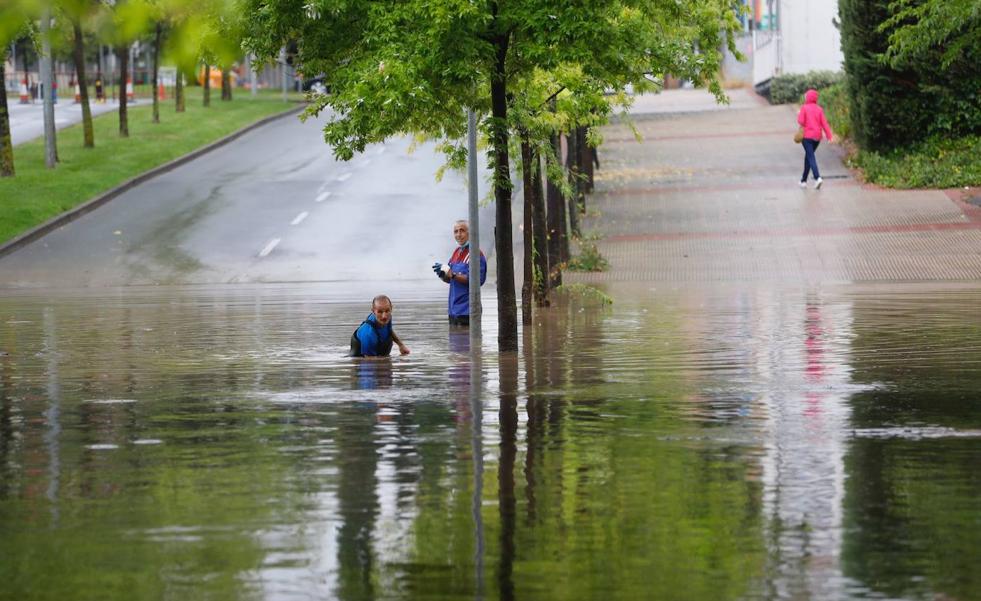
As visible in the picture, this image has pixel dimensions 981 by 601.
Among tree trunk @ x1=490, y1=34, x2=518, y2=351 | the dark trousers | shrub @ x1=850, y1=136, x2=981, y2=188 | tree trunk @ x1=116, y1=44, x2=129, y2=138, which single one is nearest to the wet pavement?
tree trunk @ x1=490, y1=34, x2=518, y2=351

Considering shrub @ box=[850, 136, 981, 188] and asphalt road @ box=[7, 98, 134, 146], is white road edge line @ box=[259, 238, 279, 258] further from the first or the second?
asphalt road @ box=[7, 98, 134, 146]

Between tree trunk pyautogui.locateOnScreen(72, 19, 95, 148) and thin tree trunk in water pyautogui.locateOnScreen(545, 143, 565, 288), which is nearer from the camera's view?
thin tree trunk in water pyautogui.locateOnScreen(545, 143, 565, 288)

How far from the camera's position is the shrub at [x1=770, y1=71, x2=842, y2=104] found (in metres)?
49.6

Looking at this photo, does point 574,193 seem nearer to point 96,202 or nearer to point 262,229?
point 262,229

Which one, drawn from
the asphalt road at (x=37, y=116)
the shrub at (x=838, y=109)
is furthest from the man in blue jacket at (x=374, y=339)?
the asphalt road at (x=37, y=116)

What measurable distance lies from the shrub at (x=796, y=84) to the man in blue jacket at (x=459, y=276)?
3189cm

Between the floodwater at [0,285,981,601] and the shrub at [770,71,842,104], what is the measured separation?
31840 mm

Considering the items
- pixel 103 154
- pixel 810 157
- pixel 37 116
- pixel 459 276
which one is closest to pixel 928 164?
pixel 810 157

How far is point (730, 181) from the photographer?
3641 centimetres

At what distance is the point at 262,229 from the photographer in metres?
33.2

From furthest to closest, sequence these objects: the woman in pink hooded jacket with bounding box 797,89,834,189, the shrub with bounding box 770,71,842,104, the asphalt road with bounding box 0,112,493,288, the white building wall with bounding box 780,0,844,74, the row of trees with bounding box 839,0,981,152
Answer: the white building wall with bounding box 780,0,844,74 → the shrub with bounding box 770,71,842,104 → the row of trees with bounding box 839,0,981,152 → the woman in pink hooded jacket with bounding box 797,89,834,189 → the asphalt road with bounding box 0,112,493,288

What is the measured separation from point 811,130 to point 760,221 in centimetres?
437

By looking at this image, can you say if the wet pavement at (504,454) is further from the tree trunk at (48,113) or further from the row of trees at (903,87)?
the tree trunk at (48,113)

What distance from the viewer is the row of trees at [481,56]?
15.2 m
